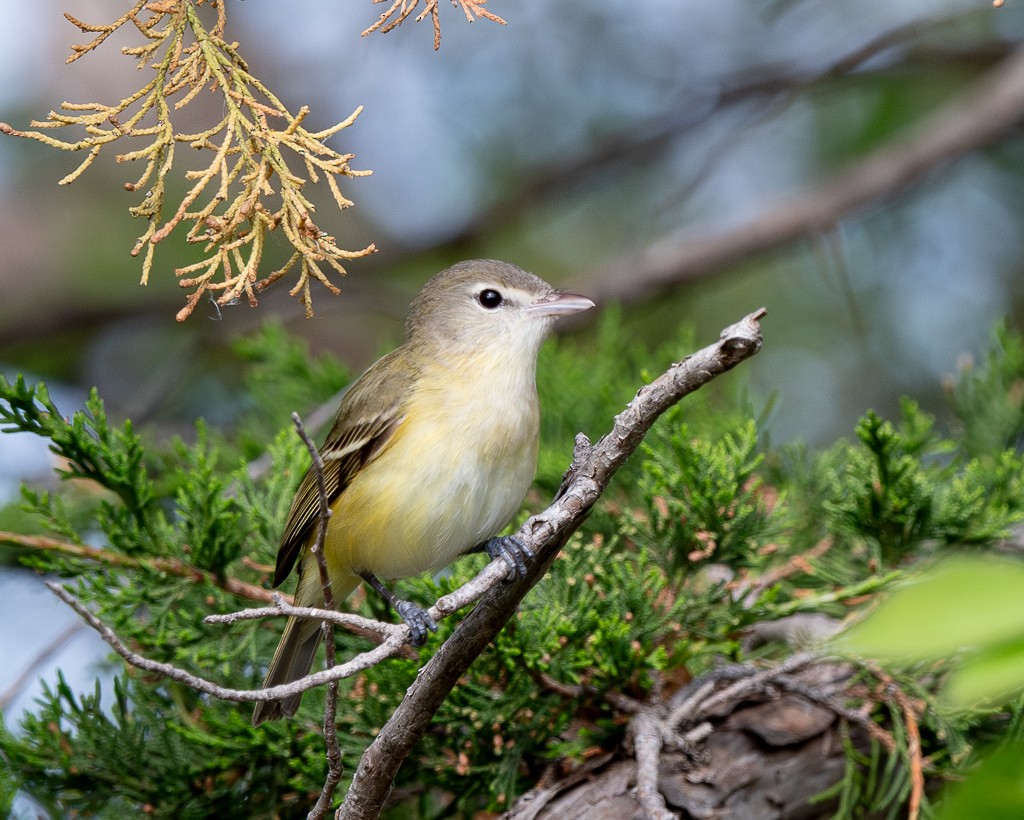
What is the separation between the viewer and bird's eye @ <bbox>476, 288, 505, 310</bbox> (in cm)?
355

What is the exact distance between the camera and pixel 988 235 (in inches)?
249

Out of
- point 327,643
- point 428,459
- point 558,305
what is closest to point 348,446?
point 428,459

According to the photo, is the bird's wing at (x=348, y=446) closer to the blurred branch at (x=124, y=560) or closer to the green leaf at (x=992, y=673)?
the blurred branch at (x=124, y=560)

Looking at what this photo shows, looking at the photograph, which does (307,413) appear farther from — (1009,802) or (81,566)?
(1009,802)

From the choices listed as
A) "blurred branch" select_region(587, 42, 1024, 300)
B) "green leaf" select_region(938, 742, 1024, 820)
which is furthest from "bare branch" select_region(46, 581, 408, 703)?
"blurred branch" select_region(587, 42, 1024, 300)

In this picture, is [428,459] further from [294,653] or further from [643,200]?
[643,200]

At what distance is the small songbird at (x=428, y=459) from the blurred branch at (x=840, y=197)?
2.14 meters

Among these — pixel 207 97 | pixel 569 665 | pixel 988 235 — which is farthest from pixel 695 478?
pixel 207 97

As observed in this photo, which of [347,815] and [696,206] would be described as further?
[696,206]

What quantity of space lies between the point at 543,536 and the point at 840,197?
3.89m

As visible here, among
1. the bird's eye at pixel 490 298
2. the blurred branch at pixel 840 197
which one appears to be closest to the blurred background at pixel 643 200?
the blurred branch at pixel 840 197

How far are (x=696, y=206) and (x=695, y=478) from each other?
16.0 feet

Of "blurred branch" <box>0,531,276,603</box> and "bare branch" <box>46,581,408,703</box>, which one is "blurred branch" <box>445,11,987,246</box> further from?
"bare branch" <box>46,581,408,703</box>

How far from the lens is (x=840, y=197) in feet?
17.7
